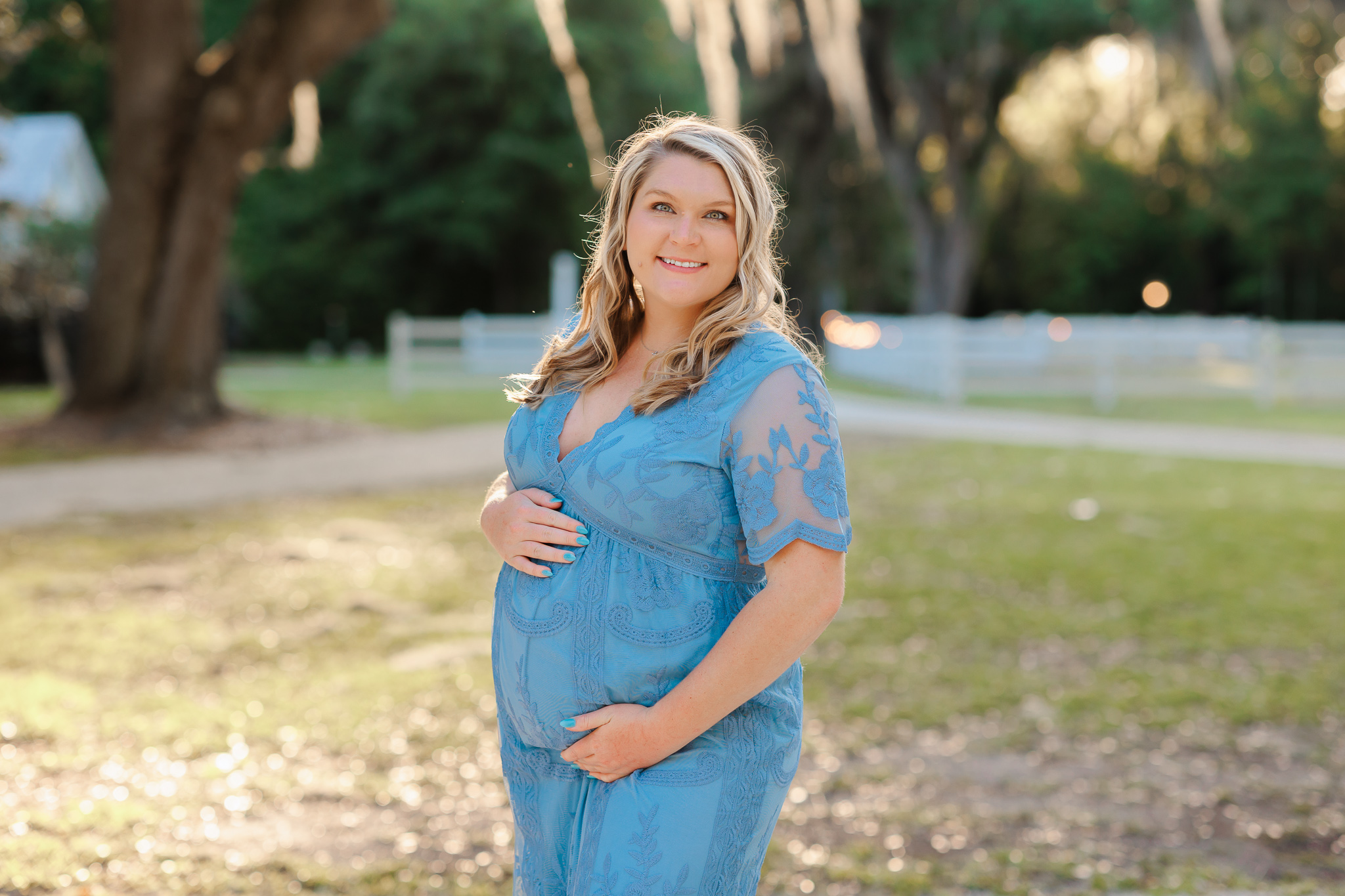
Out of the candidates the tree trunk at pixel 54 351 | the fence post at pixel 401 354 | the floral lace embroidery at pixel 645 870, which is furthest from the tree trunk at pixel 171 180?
the floral lace embroidery at pixel 645 870

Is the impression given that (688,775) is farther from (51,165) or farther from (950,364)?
(51,165)

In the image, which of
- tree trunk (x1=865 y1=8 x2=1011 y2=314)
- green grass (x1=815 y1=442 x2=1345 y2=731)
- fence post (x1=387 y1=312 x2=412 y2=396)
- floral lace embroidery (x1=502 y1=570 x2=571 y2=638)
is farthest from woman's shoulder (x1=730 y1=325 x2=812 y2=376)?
tree trunk (x1=865 y1=8 x2=1011 y2=314)

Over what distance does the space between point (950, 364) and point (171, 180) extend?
414 inches

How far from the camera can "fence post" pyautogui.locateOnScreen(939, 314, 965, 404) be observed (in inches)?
→ 678

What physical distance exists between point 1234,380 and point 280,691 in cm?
1709

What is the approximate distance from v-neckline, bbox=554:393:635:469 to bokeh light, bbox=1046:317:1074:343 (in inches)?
680

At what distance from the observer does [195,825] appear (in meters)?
3.41

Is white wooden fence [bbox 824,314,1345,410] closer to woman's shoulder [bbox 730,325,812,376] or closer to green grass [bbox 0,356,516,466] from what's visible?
green grass [bbox 0,356,516,466]

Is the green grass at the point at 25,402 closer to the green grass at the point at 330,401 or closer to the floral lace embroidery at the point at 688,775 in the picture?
the green grass at the point at 330,401

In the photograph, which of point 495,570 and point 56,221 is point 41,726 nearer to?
point 495,570

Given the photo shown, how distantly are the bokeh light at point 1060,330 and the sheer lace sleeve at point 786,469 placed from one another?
57.0 ft

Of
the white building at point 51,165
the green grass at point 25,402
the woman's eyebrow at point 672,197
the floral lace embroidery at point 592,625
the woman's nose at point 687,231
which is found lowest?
the green grass at point 25,402

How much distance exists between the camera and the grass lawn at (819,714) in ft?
10.6

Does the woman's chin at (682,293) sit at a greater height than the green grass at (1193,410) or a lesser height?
greater
